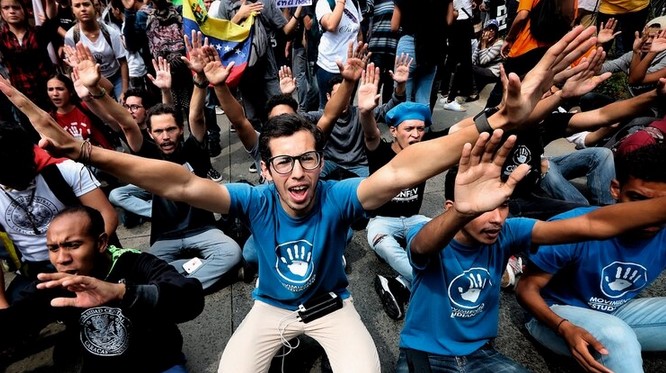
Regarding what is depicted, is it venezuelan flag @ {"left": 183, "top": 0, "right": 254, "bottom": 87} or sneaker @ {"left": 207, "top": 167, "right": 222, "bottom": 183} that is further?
sneaker @ {"left": 207, "top": 167, "right": 222, "bottom": 183}

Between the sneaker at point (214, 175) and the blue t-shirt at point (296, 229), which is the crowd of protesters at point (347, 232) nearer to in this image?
the blue t-shirt at point (296, 229)

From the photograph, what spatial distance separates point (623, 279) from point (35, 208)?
3403mm

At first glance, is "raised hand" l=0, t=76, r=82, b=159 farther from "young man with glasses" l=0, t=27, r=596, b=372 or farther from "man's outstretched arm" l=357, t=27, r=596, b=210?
"man's outstretched arm" l=357, t=27, r=596, b=210

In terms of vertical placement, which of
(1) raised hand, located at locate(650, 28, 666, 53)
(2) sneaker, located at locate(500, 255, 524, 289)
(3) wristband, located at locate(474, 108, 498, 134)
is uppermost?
(3) wristband, located at locate(474, 108, 498, 134)

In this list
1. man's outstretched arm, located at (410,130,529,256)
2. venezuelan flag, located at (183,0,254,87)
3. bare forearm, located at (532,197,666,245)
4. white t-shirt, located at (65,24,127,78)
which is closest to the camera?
man's outstretched arm, located at (410,130,529,256)

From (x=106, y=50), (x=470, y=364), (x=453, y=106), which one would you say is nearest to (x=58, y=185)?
(x=470, y=364)

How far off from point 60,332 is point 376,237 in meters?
2.36

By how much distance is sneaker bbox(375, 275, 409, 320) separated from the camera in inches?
111

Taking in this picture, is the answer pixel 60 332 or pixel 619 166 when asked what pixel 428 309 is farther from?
pixel 60 332

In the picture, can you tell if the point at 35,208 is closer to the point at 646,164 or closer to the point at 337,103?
the point at 337,103

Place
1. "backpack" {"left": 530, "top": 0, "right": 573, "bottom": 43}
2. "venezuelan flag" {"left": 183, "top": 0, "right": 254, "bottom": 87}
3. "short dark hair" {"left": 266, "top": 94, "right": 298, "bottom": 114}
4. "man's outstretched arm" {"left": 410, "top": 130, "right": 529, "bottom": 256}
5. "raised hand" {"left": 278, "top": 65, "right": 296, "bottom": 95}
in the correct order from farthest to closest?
"venezuelan flag" {"left": 183, "top": 0, "right": 254, "bottom": 87} → "backpack" {"left": 530, "top": 0, "right": 573, "bottom": 43} → "raised hand" {"left": 278, "top": 65, "right": 296, "bottom": 95} → "short dark hair" {"left": 266, "top": 94, "right": 298, "bottom": 114} → "man's outstretched arm" {"left": 410, "top": 130, "right": 529, "bottom": 256}

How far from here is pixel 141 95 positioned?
3994 mm

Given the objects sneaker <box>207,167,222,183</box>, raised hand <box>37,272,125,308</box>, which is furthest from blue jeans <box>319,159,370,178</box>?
raised hand <box>37,272,125,308</box>

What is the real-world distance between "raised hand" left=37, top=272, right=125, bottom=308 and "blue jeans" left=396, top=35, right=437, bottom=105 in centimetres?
425
